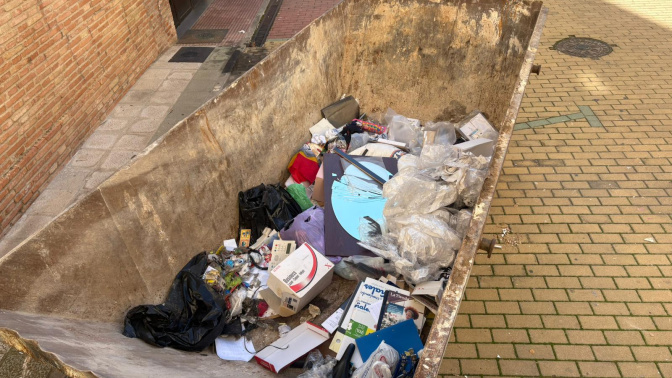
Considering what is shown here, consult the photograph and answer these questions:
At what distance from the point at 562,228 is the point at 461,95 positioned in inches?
65.0

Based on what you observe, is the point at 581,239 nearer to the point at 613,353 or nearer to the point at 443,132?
the point at 613,353

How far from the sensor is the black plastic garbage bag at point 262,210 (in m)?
3.68

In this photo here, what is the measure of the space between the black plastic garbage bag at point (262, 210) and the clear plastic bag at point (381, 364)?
1435 mm

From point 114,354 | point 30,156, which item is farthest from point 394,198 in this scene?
point 30,156

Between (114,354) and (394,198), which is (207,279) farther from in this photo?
(394,198)

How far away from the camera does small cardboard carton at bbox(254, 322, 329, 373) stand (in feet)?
9.18

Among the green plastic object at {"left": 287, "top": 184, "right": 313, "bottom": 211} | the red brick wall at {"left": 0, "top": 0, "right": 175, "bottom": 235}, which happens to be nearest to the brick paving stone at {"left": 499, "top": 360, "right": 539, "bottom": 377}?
the green plastic object at {"left": 287, "top": 184, "right": 313, "bottom": 211}

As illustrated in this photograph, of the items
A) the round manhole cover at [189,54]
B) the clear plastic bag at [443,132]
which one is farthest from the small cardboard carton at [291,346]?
the round manhole cover at [189,54]

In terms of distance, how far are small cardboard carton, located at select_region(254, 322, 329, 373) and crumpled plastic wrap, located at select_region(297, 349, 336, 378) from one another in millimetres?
49

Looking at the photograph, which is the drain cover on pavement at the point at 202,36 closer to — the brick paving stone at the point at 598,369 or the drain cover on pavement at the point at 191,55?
the drain cover on pavement at the point at 191,55

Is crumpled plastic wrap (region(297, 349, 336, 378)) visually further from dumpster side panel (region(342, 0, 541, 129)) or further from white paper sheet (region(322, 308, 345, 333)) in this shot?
dumpster side panel (region(342, 0, 541, 129))

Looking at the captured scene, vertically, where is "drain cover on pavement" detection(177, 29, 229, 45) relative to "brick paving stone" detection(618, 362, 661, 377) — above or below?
above

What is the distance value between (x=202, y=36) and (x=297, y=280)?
6538 mm

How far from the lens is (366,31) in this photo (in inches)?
198
